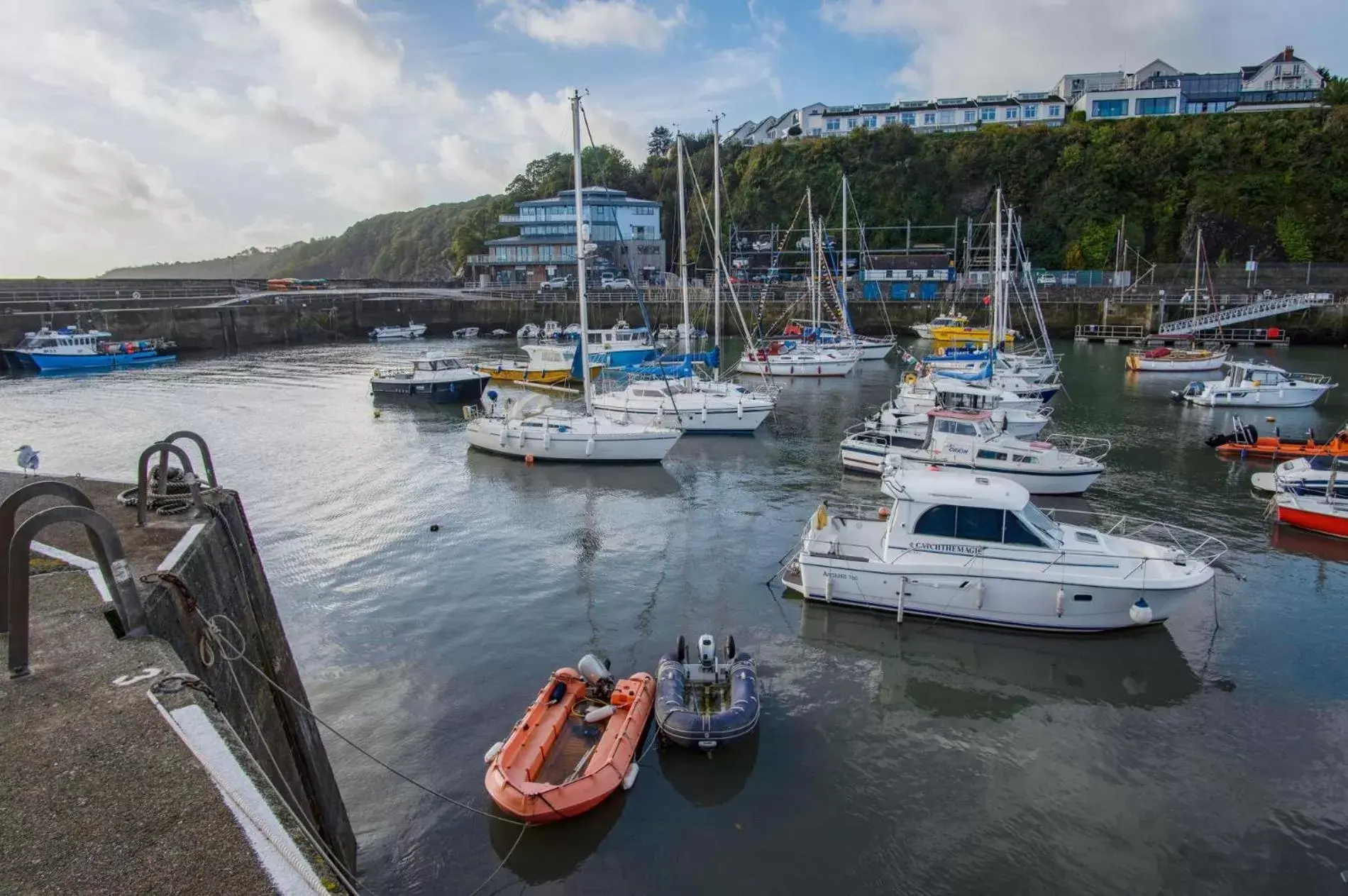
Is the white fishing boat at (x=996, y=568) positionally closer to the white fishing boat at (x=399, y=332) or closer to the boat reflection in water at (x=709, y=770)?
the boat reflection in water at (x=709, y=770)

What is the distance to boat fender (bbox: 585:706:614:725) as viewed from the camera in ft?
37.7

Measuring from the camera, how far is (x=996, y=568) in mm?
14750

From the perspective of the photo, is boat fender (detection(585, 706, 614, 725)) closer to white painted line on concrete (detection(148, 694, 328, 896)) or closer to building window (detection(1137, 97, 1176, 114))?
white painted line on concrete (detection(148, 694, 328, 896))

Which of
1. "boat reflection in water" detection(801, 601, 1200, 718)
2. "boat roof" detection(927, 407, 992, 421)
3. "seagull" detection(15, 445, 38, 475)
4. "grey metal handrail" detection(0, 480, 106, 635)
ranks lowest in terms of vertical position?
"boat reflection in water" detection(801, 601, 1200, 718)

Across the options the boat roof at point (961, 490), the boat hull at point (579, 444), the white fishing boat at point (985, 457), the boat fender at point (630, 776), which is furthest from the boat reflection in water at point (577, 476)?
the boat fender at point (630, 776)

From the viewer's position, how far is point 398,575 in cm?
1802

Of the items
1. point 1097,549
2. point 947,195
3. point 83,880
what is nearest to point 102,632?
point 83,880

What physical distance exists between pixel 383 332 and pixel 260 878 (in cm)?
7681

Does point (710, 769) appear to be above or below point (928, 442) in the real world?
below

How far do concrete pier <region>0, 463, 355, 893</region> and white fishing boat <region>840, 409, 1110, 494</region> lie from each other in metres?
18.2

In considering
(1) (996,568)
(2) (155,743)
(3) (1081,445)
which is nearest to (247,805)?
(2) (155,743)

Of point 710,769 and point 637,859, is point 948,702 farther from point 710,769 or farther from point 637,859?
point 637,859

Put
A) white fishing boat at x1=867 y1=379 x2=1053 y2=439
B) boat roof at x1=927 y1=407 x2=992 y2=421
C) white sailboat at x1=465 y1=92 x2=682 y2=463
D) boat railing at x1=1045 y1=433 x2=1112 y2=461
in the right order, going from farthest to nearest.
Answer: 1. boat railing at x1=1045 y1=433 x2=1112 y2=461
2. white fishing boat at x1=867 y1=379 x2=1053 y2=439
3. white sailboat at x1=465 y1=92 x2=682 y2=463
4. boat roof at x1=927 y1=407 x2=992 y2=421

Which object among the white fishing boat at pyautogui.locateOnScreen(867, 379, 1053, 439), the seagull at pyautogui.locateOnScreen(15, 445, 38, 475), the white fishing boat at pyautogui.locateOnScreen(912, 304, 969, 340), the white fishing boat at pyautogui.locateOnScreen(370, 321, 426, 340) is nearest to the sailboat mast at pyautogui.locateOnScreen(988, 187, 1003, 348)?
the white fishing boat at pyautogui.locateOnScreen(867, 379, 1053, 439)
